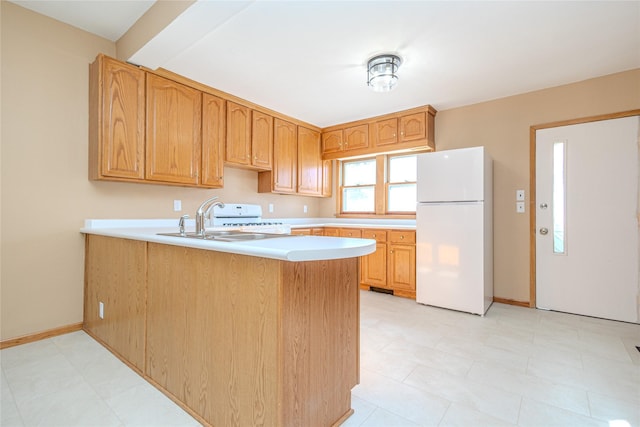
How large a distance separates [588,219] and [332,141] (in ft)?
10.6

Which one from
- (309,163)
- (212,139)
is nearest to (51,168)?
(212,139)

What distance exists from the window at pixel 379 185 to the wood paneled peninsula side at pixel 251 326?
302 cm

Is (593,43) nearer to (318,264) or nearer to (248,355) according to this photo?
(318,264)

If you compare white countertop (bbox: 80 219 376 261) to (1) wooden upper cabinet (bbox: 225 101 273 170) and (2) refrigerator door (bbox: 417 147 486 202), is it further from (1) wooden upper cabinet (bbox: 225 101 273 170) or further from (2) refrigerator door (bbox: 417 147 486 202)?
(2) refrigerator door (bbox: 417 147 486 202)

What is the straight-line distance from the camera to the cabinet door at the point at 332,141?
459 cm

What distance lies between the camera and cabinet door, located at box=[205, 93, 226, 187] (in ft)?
10.3

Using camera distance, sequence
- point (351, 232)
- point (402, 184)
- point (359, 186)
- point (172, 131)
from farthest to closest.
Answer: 1. point (359, 186)
2. point (402, 184)
3. point (351, 232)
4. point (172, 131)

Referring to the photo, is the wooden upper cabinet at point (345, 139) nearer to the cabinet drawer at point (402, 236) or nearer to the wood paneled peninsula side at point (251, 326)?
the cabinet drawer at point (402, 236)

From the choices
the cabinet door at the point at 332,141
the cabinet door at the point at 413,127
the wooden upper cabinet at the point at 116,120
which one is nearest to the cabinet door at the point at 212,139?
the wooden upper cabinet at the point at 116,120

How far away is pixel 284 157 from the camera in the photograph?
163 inches

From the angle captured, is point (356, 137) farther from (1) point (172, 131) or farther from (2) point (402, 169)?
(1) point (172, 131)

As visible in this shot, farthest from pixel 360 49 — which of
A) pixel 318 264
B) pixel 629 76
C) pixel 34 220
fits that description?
pixel 34 220

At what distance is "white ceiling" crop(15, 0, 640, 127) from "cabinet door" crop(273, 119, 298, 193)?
76 cm

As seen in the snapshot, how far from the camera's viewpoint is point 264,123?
152 inches
